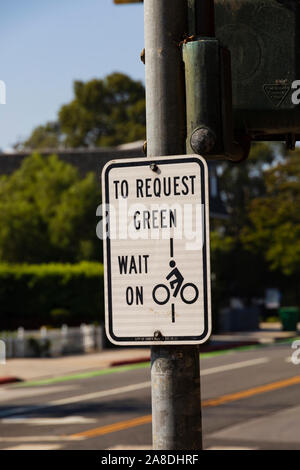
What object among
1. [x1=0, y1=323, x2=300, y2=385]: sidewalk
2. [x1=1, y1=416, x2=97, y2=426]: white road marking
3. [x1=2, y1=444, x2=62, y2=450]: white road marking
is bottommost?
[x1=0, y1=323, x2=300, y2=385]: sidewalk

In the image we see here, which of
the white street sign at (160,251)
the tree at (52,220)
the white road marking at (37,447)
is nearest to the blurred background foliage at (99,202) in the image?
the tree at (52,220)

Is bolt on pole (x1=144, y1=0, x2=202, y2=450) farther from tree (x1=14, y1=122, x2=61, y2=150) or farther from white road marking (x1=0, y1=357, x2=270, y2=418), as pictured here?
tree (x1=14, y1=122, x2=61, y2=150)

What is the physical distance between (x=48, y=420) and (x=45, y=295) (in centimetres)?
1920

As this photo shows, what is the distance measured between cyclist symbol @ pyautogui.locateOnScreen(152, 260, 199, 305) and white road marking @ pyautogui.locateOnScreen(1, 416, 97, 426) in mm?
13731

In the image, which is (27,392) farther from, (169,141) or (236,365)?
(169,141)

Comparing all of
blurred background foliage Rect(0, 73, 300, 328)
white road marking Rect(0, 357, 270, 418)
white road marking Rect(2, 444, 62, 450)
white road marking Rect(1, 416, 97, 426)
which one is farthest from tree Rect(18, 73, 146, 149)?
white road marking Rect(2, 444, 62, 450)

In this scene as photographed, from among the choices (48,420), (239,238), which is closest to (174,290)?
(48,420)

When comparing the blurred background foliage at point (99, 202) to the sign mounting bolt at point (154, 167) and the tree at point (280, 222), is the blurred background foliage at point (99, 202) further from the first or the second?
the sign mounting bolt at point (154, 167)

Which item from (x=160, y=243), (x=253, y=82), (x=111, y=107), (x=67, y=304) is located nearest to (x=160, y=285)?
(x=160, y=243)

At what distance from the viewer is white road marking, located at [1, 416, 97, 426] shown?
1670 centimetres

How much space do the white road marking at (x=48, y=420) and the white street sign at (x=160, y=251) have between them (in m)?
13.7

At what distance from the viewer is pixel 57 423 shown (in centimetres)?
1664

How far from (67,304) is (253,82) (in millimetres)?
33146

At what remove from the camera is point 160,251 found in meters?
3.30
